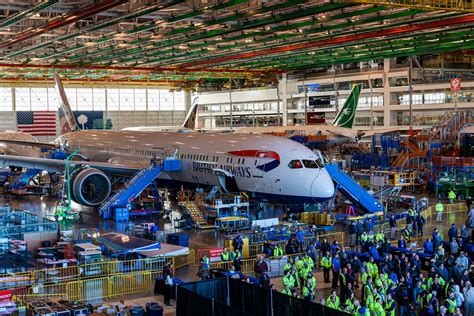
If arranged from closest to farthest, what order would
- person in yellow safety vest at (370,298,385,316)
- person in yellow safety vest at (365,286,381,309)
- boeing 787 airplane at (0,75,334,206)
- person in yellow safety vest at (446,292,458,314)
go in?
person in yellow safety vest at (370,298,385,316)
person in yellow safety vest at (365,286,381,309)
person in yellow safety vest at (446,292,458,314)
boeing 787 airplane at (0,75,334,206)

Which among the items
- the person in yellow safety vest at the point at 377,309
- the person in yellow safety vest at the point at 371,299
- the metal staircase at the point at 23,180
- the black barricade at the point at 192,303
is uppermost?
the metal staircase at the point at 23,180

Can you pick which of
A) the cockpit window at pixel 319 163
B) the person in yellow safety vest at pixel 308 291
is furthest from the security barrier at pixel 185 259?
the cockpit window at pixel 319 163

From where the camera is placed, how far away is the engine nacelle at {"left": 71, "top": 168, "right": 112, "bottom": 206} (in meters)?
35.5

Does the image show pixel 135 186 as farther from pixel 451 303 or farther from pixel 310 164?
pixel 451 303

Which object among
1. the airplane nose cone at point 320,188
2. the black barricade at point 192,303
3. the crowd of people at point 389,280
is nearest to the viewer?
the black barricade at point 192,303

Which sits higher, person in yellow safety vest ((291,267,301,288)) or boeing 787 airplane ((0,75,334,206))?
boeing 787 airplane ((0,75,334,206))

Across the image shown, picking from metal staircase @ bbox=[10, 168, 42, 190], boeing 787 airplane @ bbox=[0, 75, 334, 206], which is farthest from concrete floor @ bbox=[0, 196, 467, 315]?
metal staircase @ bbox=[10, 168, 42, 190]

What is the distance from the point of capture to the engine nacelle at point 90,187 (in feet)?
116

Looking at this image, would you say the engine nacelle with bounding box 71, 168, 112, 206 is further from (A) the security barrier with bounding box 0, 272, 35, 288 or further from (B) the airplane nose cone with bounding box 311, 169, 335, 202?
(A) the security barrier with bounding box 0, 272, 35, 288

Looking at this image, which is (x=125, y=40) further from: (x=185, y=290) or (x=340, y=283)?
(x=185, y=290)

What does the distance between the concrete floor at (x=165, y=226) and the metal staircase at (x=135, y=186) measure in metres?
0.77

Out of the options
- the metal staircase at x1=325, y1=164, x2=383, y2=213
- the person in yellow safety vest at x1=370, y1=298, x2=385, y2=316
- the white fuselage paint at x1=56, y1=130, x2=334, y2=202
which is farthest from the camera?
the metal staircase at x1=325, y1=164, x2=383, y2=213

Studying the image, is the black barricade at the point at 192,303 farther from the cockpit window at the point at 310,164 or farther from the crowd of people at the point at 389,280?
the cockpit window at the point at 310,164

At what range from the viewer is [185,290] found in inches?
623
